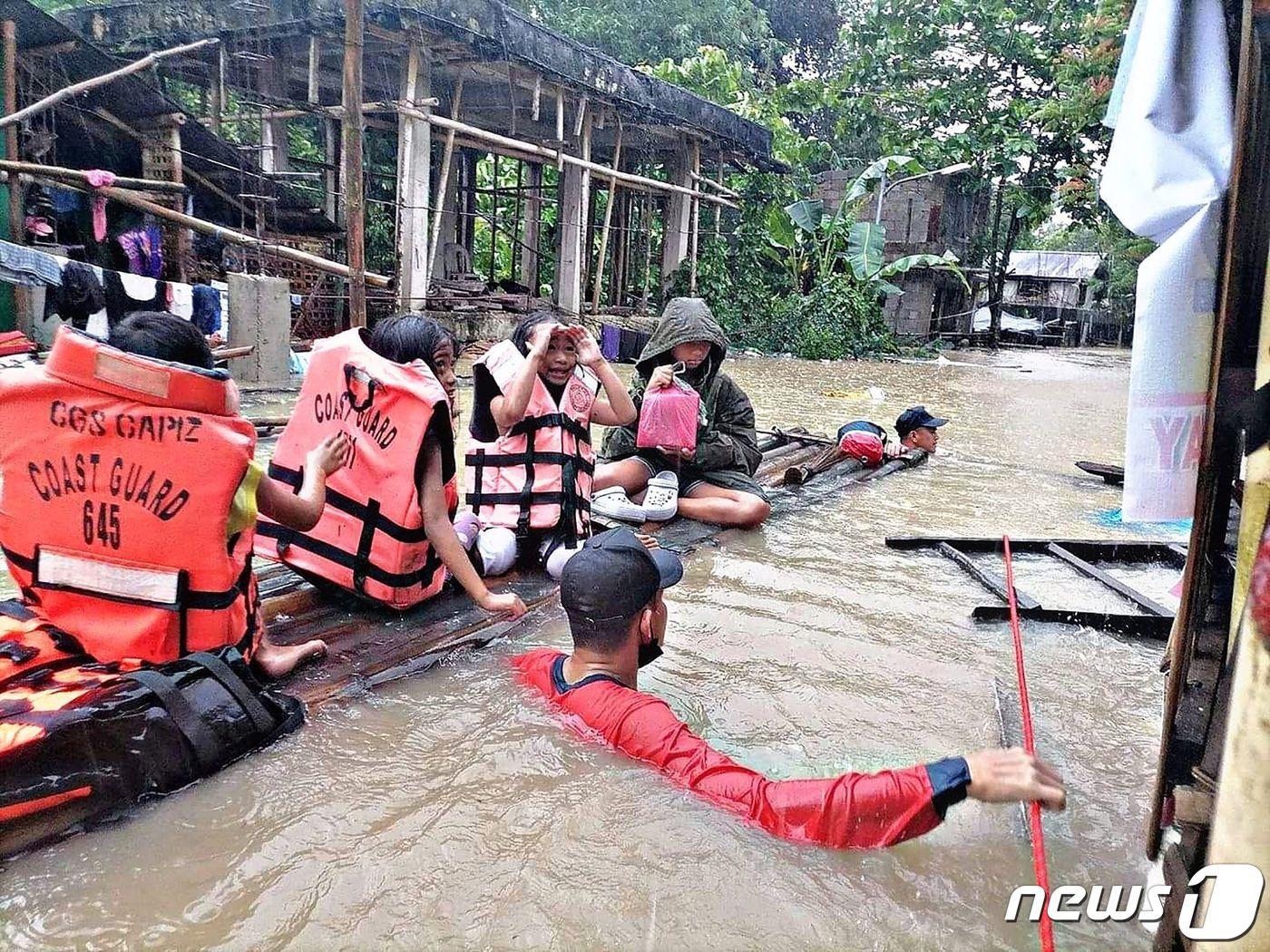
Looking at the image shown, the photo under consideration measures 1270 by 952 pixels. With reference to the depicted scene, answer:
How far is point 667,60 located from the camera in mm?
17094

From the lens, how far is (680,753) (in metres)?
2.31

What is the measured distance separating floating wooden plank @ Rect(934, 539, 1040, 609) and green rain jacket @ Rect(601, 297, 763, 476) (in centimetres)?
130

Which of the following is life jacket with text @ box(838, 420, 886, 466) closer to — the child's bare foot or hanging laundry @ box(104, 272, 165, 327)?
the child's bare foot

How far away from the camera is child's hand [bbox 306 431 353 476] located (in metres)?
2.95

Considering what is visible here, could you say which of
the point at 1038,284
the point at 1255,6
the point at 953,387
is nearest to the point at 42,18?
the point at 1255,6

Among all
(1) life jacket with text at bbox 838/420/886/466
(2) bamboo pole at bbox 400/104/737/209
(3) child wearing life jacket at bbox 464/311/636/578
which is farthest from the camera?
(2) bamboo pole at bbox 400/104/737/209

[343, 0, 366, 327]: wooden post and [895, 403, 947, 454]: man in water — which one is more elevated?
[343, 0, 366, 327]: wooden post

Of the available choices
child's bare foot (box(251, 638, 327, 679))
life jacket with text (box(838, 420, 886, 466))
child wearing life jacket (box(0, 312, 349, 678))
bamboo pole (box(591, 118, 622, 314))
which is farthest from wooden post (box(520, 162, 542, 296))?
child wearing life jacket (box(0, 312, 349, 678))

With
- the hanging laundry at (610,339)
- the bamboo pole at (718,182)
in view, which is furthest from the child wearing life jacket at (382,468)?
the bamboo pole at (718,182)

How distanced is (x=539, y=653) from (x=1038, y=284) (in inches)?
1506

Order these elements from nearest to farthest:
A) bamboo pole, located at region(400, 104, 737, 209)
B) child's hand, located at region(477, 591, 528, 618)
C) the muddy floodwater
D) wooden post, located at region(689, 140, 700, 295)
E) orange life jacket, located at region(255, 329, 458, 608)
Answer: the muddy floodwater < orange life jacket, located at region(255, 329, 458, 608) < child's hand, located at region(477, 591, 528, 618) < bamboo pole, located at region(400, 104, 737, 209) < wooden post, located at region(689, 140, 700, 295)

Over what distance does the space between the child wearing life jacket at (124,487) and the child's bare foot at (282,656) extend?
1.07 feet

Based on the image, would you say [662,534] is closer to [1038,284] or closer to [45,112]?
[45,112]

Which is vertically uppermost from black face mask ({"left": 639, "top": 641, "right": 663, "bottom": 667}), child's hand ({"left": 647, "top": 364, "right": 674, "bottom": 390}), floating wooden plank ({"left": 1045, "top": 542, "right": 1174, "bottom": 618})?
child's hand ({"left": 647, "top": 364, "right": 674, "bottom": 390})
